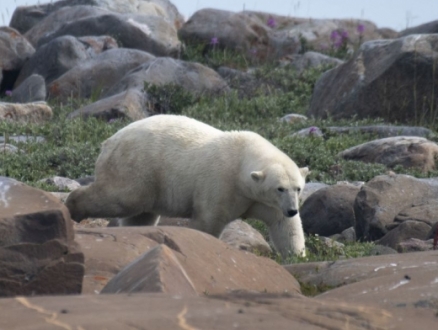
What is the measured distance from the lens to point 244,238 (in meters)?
9.06

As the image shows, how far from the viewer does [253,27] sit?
24.5m

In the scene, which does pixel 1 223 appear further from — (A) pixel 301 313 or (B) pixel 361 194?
(B) pixel 361 194

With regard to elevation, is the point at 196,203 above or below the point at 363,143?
above

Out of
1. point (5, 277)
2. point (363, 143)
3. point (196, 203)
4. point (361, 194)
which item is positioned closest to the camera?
point (5, 277)

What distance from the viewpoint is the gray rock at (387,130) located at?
588 inches

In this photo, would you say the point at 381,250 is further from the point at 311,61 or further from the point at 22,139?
the point at 311,61

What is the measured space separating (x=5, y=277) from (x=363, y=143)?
9416 mm

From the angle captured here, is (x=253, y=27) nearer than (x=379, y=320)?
No

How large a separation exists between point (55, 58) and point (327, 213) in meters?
11.6

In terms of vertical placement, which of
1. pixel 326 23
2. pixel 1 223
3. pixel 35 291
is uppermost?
pixel 1 223

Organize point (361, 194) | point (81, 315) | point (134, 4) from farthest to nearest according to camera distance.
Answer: point (134, 4)
point (361, 194)
point (81, 315)

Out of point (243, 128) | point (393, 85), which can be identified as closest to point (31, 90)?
point (243, 128)

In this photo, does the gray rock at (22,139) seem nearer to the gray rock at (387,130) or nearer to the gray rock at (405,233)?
the gray rock at (387,130)

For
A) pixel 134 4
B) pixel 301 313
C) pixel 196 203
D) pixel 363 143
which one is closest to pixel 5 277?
pixel 301 313
